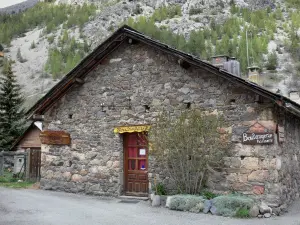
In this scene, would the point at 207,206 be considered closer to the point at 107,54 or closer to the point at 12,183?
the point at 107,54

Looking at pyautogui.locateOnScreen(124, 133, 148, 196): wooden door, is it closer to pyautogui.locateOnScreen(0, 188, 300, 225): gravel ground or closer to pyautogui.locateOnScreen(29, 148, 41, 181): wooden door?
pyautogui.locateOnScreen(0, 188, 300, 225): gravel ground

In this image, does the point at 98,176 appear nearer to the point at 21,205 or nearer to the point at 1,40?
the point at 21,205

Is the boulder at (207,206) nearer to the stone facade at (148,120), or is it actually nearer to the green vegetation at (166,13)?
the stone facade at (148,120)

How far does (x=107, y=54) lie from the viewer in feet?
37.6

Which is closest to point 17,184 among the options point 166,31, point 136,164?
point 136,164

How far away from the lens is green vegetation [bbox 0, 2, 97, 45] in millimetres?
56281

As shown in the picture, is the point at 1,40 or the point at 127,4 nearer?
the point at 1,40

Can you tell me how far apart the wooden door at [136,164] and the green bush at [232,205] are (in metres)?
2.91

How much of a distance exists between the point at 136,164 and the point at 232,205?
11.8 ft

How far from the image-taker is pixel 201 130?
30.0 feet

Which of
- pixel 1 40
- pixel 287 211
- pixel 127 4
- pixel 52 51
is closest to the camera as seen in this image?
pixel 287 211

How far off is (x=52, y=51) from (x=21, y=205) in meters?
41.8

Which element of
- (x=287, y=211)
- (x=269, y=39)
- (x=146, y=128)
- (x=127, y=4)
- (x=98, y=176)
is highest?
(x=127, y=4)

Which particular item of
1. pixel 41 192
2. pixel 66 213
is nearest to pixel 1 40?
pixel 41 192
